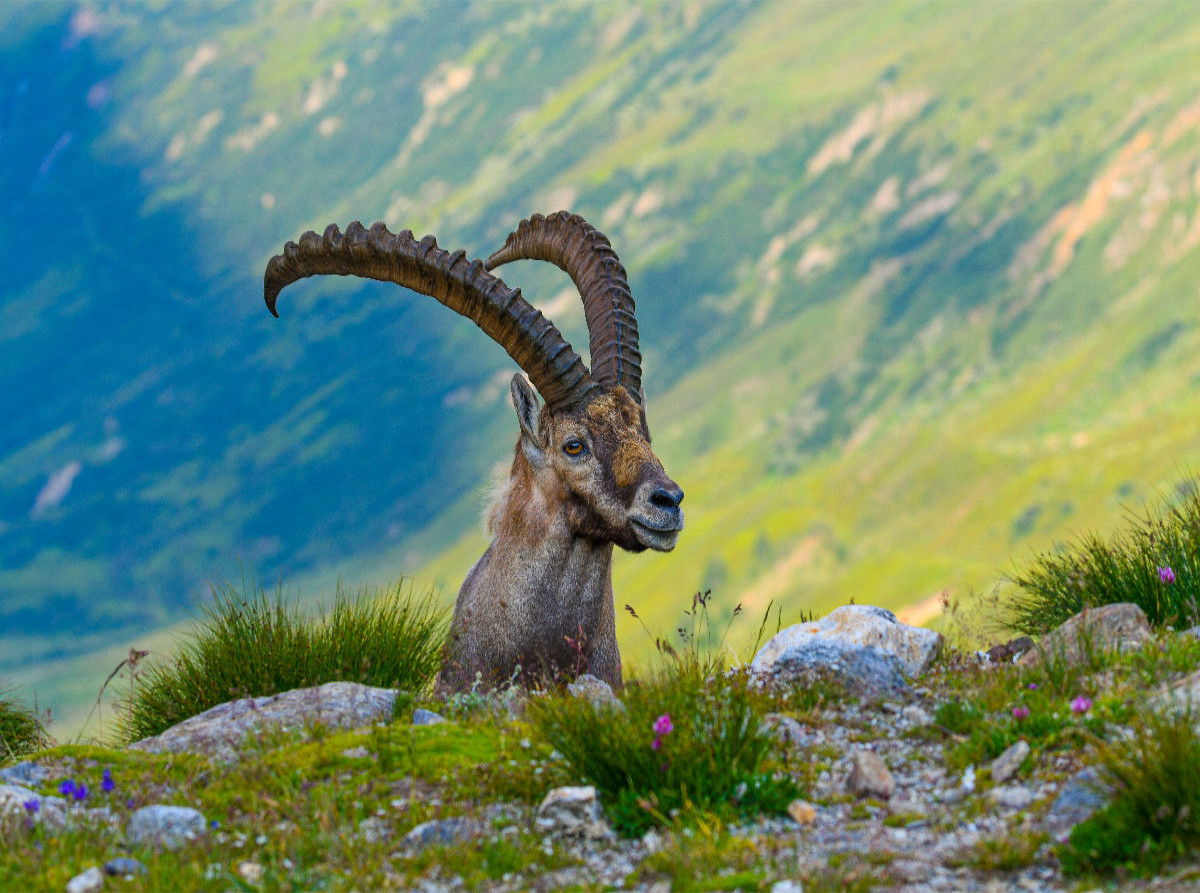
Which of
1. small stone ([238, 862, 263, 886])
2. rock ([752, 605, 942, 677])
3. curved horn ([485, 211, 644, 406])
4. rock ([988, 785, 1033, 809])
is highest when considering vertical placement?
curved horn ([485, 211, 644, 406])

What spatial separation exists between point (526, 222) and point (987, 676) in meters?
8.05

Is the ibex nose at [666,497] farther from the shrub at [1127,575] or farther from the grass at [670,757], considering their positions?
the grass at [670,757]

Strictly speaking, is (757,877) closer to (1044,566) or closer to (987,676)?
(987,676)

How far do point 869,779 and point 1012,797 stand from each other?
0.80 meters

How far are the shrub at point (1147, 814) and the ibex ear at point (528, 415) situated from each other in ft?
23.0

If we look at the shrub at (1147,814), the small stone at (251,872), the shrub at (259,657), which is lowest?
the shrub at (1147,814)

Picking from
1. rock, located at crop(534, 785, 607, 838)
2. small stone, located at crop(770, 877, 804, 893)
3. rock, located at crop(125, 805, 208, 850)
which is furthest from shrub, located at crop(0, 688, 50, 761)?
small stone, located at crop(770, 877, 804, 893)

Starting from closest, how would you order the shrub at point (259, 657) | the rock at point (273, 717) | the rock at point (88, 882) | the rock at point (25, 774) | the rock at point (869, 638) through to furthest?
the rock at point (88, 882), the rock at point (25, 774), the rock at point (273, 717), the rock at point (869, 638), the shrub at point (259, 657)

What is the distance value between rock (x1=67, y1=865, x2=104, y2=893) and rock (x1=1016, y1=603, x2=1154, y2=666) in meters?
5.93

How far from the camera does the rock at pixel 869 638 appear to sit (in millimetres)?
10531

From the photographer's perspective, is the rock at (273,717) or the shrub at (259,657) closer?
the rock at (273,717)

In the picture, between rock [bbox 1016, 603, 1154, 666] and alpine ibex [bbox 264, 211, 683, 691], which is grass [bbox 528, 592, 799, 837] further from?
alpine ibex [bbox 264, 211, 683, 691]

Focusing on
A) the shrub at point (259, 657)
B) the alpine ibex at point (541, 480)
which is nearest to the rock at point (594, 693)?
the alpine ibex at point (541, 480)

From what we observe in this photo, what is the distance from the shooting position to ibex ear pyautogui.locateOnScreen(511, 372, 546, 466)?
13312 mm
